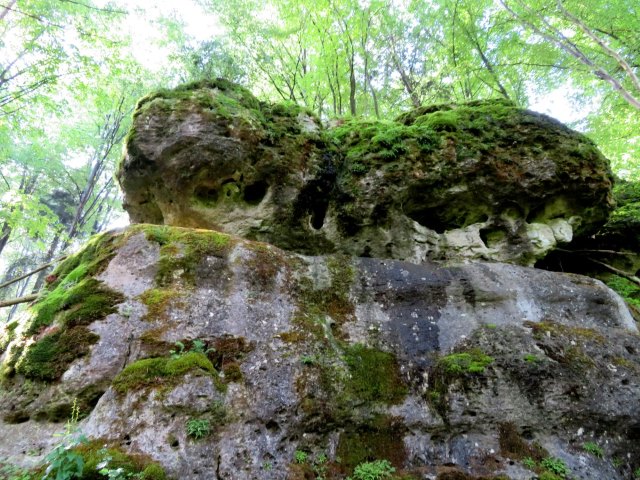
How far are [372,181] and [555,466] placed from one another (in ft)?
18.0

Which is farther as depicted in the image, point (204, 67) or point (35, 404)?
point (204, 67)

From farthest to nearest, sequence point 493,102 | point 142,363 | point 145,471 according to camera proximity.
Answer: point 493,102, point 142,363, point 145,471

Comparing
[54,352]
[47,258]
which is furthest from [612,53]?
[47,258]

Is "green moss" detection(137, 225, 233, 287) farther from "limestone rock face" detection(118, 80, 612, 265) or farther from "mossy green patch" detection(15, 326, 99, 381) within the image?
"limestone rock face" detection(118, 80, 612, 265)

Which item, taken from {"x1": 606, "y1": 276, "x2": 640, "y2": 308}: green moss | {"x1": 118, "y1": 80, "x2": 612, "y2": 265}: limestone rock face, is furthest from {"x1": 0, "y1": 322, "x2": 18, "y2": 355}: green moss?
{"x1": 606, "y1": 276, "x2": 640, "y2": 308}: green moss

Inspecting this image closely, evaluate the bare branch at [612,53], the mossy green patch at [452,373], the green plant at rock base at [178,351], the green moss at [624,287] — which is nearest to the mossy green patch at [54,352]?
the green plant at rock base at [178,351]

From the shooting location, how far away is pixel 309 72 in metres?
14.8

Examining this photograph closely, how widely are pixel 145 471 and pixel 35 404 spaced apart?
1.94 meters

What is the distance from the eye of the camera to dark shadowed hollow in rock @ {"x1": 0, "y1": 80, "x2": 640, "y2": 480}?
171 inches

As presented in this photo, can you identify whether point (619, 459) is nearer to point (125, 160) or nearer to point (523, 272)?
point (523, 272)

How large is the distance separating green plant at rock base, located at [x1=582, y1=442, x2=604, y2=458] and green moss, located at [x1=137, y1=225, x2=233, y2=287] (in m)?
5.84

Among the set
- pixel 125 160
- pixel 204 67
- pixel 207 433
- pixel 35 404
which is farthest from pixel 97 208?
pixel 207 433

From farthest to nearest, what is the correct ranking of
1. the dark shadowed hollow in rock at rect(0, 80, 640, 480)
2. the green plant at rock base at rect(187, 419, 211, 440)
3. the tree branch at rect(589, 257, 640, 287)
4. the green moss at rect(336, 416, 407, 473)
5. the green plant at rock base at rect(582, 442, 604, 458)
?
1. the tree branch at rect(589, 257, 640, 287)
2. the green plant at rock base at rect(582, 442, 604, 458)
3. the green moss at rect(336, 416, 407, 473)
4. the dark shadowed hollow in rock at rect(0, 80, 640, 480)
5. the green plant at rock base at rect(187, 419, 211, 440)

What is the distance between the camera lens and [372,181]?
7676 mm
